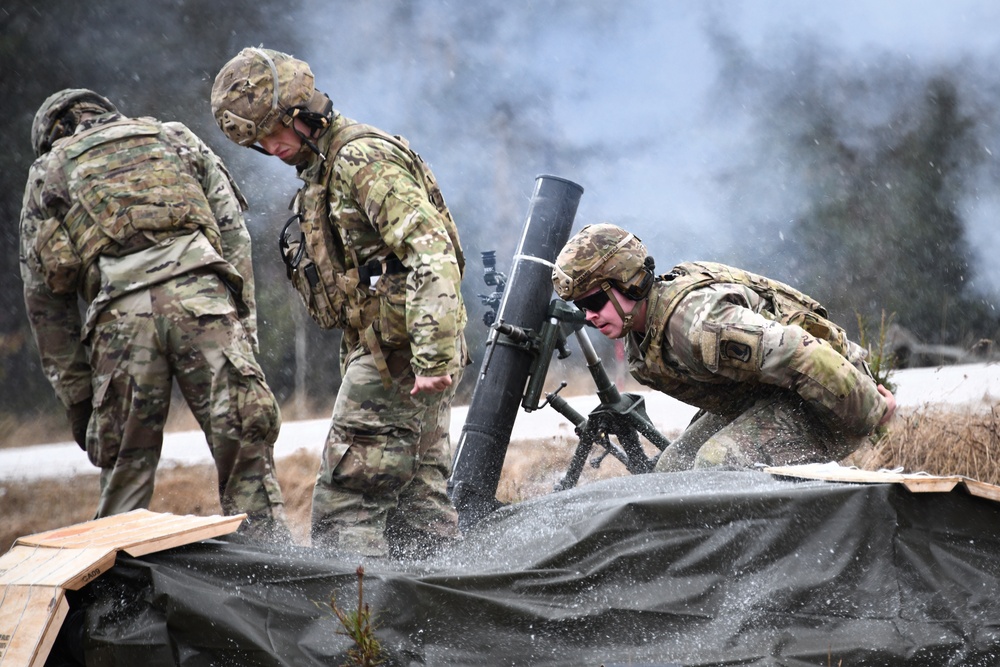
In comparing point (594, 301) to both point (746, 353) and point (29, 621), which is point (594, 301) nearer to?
point (746, 353)

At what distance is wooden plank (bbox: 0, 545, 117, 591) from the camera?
2.23 m

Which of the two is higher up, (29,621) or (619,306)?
(619,306)

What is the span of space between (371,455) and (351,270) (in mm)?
641

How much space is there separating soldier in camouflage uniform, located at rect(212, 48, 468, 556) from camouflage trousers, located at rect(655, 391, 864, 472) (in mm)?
986

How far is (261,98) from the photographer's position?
3.50 m

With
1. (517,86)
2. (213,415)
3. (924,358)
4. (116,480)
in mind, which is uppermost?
(517,86)

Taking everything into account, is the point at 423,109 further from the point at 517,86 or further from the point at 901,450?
the point at 901,450

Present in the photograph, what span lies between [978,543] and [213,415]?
263 centimetres

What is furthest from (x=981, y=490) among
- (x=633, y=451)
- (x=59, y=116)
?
(x=59, y=116)

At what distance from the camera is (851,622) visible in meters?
2.40

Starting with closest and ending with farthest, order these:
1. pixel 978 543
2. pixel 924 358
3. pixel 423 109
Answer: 1. pixel 978 543
2. pixel 423 109
3. pixel 924 358

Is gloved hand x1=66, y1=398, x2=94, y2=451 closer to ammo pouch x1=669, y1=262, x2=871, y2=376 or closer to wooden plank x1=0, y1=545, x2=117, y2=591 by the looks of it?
wooden plank x1=0, y1=545, x2=117, y2=591

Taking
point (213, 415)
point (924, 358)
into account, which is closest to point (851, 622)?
point (213, 415)

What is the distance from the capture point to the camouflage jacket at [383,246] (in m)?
3.33
